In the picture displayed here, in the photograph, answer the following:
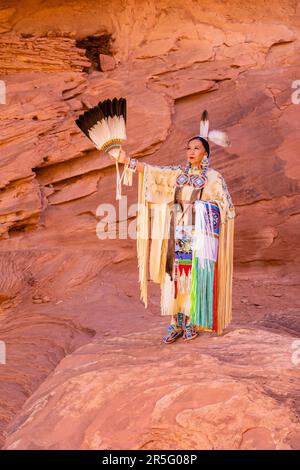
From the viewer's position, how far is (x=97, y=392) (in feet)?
14.5

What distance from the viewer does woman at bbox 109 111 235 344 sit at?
5.24m

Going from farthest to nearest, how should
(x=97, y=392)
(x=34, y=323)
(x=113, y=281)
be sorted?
(x=113, y=281) < (x=34, y=323) < (x=97, y=392)

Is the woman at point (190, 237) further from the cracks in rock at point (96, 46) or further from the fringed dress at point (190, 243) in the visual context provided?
the cracks in rock at point (96, 46)

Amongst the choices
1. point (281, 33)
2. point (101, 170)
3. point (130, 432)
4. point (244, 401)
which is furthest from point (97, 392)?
point (281, 33)

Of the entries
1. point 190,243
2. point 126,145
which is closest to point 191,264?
point 190,243

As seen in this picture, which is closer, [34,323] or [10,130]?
[34,323]

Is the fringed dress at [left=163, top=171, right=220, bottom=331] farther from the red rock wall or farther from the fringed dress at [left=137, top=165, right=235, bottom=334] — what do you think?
the red rock wall

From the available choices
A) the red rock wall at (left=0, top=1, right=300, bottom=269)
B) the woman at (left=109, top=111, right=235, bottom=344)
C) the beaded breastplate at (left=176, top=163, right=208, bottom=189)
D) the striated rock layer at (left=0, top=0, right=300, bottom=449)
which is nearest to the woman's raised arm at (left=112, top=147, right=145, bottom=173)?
the woman at (left=109, top=111, right=235, bottom=344)

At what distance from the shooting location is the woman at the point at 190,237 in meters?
5.24

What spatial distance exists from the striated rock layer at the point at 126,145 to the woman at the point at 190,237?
1.25 metres

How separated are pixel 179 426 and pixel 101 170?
5.10 metres

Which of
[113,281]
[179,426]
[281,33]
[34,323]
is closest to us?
[179,426]

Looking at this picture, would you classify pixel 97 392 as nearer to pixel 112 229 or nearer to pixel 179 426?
pixel 179 426

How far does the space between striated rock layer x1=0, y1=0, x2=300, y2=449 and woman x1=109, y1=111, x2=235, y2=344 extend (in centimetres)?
125
